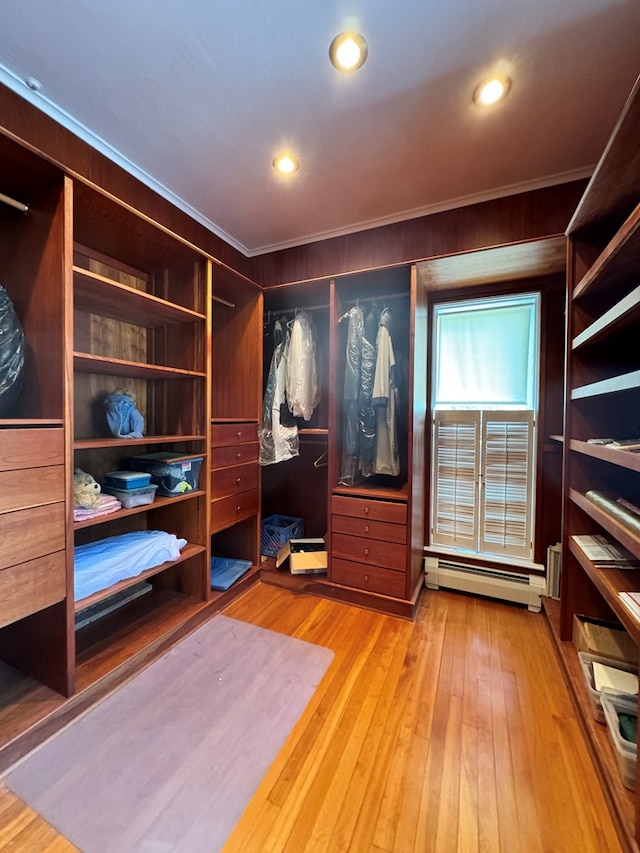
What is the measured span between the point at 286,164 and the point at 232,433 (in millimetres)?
1525

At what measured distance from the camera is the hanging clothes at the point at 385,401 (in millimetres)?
2068

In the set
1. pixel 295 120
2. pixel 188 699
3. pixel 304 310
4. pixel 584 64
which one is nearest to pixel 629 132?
pixel 584 64

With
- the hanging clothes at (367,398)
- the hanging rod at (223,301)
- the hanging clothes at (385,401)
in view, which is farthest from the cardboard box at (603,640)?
the hanging rod at (223,301)

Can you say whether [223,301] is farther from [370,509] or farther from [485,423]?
[485,423]

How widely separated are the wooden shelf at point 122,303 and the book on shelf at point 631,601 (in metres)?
2.18

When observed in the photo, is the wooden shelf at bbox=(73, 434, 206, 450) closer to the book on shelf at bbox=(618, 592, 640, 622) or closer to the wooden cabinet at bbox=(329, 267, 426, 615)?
the wooden cabinet at bbox=(329, 267, 426, 615)

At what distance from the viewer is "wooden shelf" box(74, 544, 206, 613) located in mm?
1388

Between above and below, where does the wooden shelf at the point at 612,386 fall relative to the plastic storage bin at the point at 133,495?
above

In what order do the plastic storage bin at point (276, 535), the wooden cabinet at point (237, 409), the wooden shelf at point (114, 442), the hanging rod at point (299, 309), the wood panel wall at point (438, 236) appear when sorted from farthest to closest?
the plastic storage bin at point (276, 535), the hanging rod at point (299, 309), the wooden cabinet at point (237, 409), the wood panel wall at point (438, 236), the wooden shelf at point (114, 442)

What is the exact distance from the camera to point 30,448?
1163mm

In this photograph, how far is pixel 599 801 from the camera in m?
1.02

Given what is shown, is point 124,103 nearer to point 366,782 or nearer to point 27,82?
point 27,82

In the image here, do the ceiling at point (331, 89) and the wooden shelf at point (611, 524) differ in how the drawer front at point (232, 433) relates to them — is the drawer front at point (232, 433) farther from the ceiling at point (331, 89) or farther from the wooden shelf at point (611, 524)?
the wooden shelf at point (611, 524)

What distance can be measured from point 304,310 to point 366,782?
2.50m
